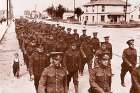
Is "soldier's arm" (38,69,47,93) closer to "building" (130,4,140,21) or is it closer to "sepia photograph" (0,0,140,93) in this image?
"sepia photograph" (0,0,140,93)

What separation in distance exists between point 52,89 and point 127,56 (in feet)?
17.8

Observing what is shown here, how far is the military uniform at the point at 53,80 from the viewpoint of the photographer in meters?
7.29

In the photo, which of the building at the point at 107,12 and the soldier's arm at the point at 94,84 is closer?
the soldier's arm at the point at 94,84

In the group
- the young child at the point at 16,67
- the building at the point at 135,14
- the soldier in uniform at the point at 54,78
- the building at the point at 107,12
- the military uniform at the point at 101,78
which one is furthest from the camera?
the building at the point at 135,14

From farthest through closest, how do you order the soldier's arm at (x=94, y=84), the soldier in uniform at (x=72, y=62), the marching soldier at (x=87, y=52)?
1. the marching soldier at (x=87, y=52)
2. the soldier in uniform at (x=72, y=62)
3. the soldier's arm at (x=94, y=84)

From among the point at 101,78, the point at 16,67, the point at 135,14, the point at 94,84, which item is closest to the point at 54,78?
the point at 94,84

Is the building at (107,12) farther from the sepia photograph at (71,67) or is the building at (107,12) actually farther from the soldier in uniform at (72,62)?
the soldier in uniform at (72,62)

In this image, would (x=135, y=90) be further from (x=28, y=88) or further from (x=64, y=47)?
(x=64, y=47)

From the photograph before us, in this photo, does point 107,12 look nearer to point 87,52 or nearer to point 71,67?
point 87,52

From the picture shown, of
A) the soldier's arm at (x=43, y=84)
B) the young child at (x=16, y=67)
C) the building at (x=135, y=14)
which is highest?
the building at (x=135, y=14)

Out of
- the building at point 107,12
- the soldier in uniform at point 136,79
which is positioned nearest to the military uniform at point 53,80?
the soldier in uniform at point 136,79

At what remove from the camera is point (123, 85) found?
13.2 meters

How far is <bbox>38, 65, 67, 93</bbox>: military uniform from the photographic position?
7.29m

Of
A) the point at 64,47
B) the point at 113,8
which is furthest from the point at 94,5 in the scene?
the point at 64,47
